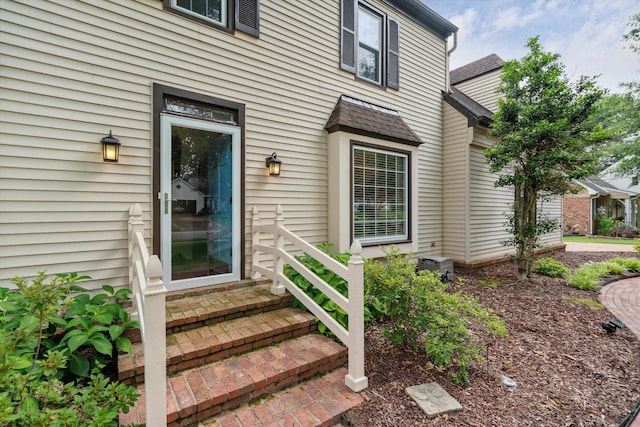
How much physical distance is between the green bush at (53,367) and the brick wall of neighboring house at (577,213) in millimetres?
21185

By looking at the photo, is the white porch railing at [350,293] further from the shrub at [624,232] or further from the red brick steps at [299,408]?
the shrub at [624,232]

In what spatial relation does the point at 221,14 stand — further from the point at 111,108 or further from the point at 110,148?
the point at 110,148

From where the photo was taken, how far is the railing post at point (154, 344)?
1.67 meters

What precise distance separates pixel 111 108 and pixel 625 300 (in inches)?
332

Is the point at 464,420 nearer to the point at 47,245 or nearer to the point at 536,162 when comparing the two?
the point at 47,245

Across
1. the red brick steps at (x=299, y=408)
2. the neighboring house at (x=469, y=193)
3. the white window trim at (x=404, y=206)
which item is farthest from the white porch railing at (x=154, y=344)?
the neighboring house at (x=469, y=193)

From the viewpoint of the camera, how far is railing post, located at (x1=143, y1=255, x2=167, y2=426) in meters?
1.67

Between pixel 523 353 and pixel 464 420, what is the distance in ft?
5.29

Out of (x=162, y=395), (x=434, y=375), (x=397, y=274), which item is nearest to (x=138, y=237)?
(x=162, y=395)

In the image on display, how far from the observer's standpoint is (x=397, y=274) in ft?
10.2

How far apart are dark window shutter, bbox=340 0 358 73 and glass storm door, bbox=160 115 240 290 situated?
2.74m

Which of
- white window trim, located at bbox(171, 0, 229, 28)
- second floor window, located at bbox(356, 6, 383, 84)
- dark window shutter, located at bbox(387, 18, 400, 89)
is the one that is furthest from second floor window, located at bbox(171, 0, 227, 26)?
dark window shutter, located at bbox(387, 18, 400, 89)

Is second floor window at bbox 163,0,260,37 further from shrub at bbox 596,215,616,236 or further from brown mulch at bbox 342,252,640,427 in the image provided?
shrub at bbox 596,215,616,236

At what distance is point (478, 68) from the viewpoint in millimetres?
8789
